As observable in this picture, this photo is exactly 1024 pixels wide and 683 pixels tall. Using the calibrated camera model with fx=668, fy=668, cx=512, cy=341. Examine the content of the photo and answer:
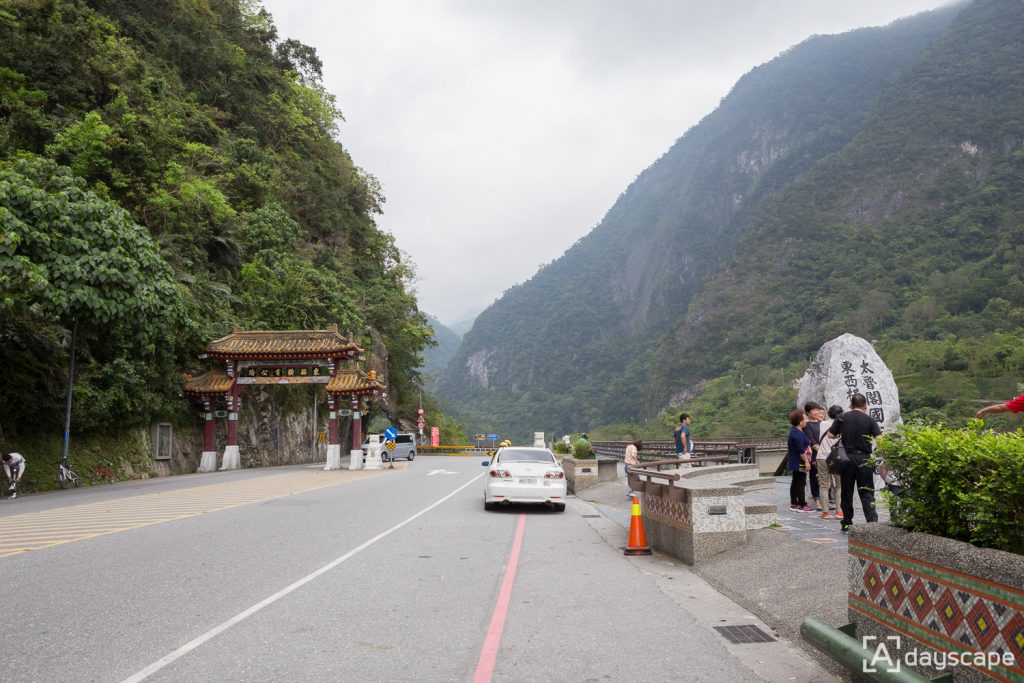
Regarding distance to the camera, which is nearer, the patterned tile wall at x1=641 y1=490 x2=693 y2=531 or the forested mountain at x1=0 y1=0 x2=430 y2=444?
the patterned tile wall at x1=641 y1=490 x2=693 y2=531

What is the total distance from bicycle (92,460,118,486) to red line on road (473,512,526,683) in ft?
65.1

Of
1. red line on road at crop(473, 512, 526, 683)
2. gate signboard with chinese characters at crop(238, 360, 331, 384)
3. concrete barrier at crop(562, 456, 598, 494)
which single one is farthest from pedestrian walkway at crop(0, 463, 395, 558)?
gate signboard with chinese characters at crop(238, 360, 331, 384)

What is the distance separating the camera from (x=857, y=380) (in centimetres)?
1919

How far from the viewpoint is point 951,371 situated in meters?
55.8

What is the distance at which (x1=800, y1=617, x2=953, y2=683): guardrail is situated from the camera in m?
3.36

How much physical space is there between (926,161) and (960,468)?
397 ft

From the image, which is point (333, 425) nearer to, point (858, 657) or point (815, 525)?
point (815, 525)

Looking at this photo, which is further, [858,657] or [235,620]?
[235,620]

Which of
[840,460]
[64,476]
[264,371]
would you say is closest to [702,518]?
[840,460]

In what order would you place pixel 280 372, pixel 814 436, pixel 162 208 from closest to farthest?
1. pixel 814 436
2. pixel 162 208
3. pixel 280 372

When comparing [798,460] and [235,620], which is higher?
[798,460]

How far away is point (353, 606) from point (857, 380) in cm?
1729

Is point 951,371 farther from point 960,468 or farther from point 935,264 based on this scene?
point 960,468

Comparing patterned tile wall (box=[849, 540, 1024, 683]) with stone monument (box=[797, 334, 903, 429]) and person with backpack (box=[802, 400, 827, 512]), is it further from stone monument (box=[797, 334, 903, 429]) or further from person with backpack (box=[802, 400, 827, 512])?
stone monument (box=[797, 334, 903, 429])
